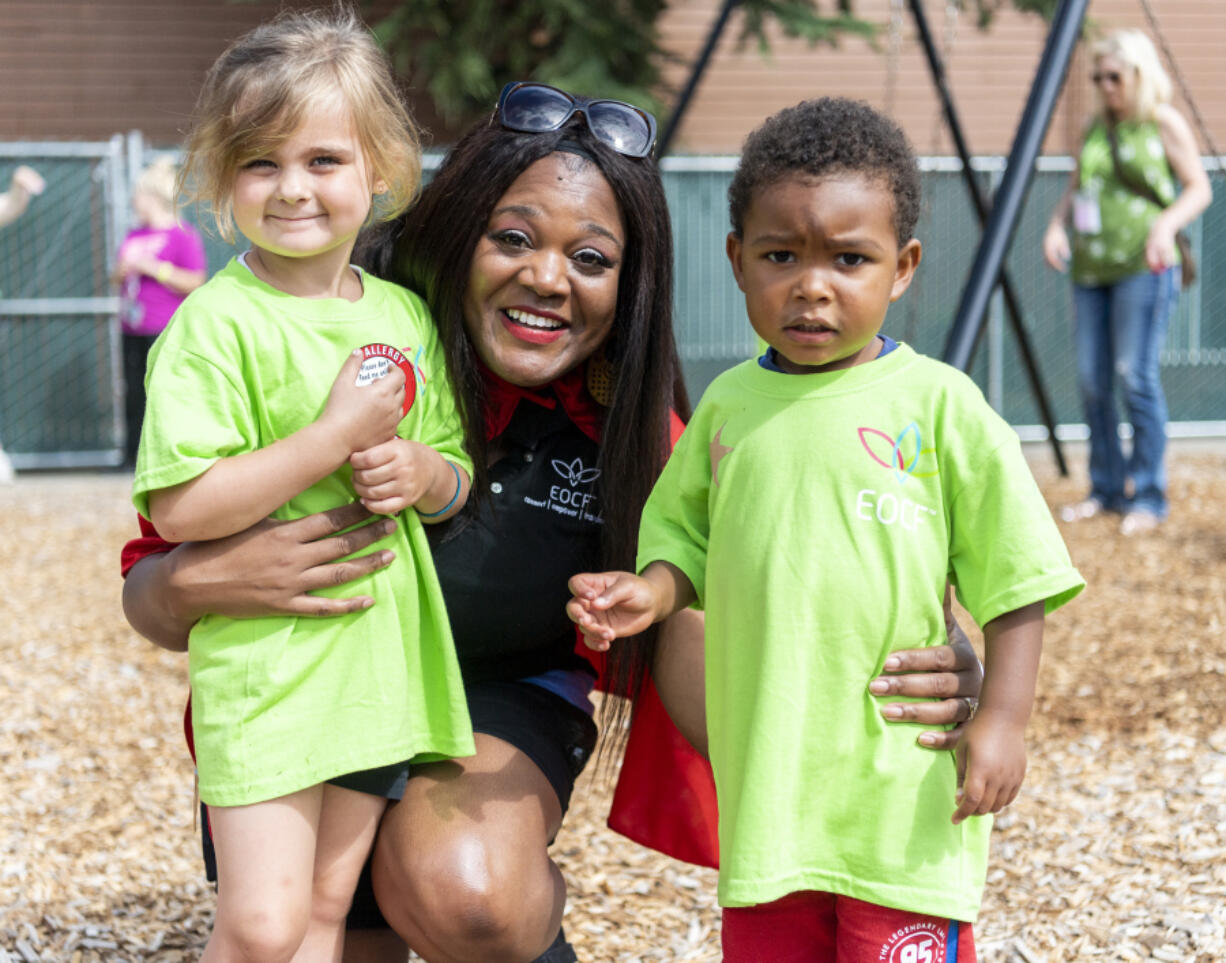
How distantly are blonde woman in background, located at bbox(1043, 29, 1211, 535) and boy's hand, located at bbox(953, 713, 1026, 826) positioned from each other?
210 inches

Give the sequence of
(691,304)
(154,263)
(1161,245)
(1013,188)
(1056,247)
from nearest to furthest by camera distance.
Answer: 1. (1013,188)
2. (1161,245)
3. (1056,247)
4. (154,263)
5. (691,304)

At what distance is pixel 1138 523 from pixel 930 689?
557 cm

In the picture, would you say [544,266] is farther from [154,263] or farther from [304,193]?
[154,263]

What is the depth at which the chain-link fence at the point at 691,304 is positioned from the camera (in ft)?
34.2

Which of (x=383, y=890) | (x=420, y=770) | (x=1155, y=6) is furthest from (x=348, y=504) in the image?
(x=1155, y=6)

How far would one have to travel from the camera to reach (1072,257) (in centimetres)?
701

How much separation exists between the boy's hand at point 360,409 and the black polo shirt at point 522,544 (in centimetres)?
36

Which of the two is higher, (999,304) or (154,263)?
(154,263)

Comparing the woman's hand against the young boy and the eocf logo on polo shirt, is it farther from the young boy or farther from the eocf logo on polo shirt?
the eocf logo on polo shirt

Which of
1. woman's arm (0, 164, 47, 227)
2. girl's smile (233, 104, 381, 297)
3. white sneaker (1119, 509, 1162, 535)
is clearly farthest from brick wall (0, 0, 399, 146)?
girl's smile (233, 104, 381, 297)

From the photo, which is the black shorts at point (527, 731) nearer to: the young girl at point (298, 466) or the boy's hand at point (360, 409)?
the young girl at point (298, 466)

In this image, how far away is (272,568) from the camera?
1.97 meters

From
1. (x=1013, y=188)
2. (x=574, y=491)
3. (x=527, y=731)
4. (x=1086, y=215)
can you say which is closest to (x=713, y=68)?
(x=1086, y=215)

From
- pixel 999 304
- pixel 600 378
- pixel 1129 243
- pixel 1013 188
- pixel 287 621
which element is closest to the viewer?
pixel 287 621
